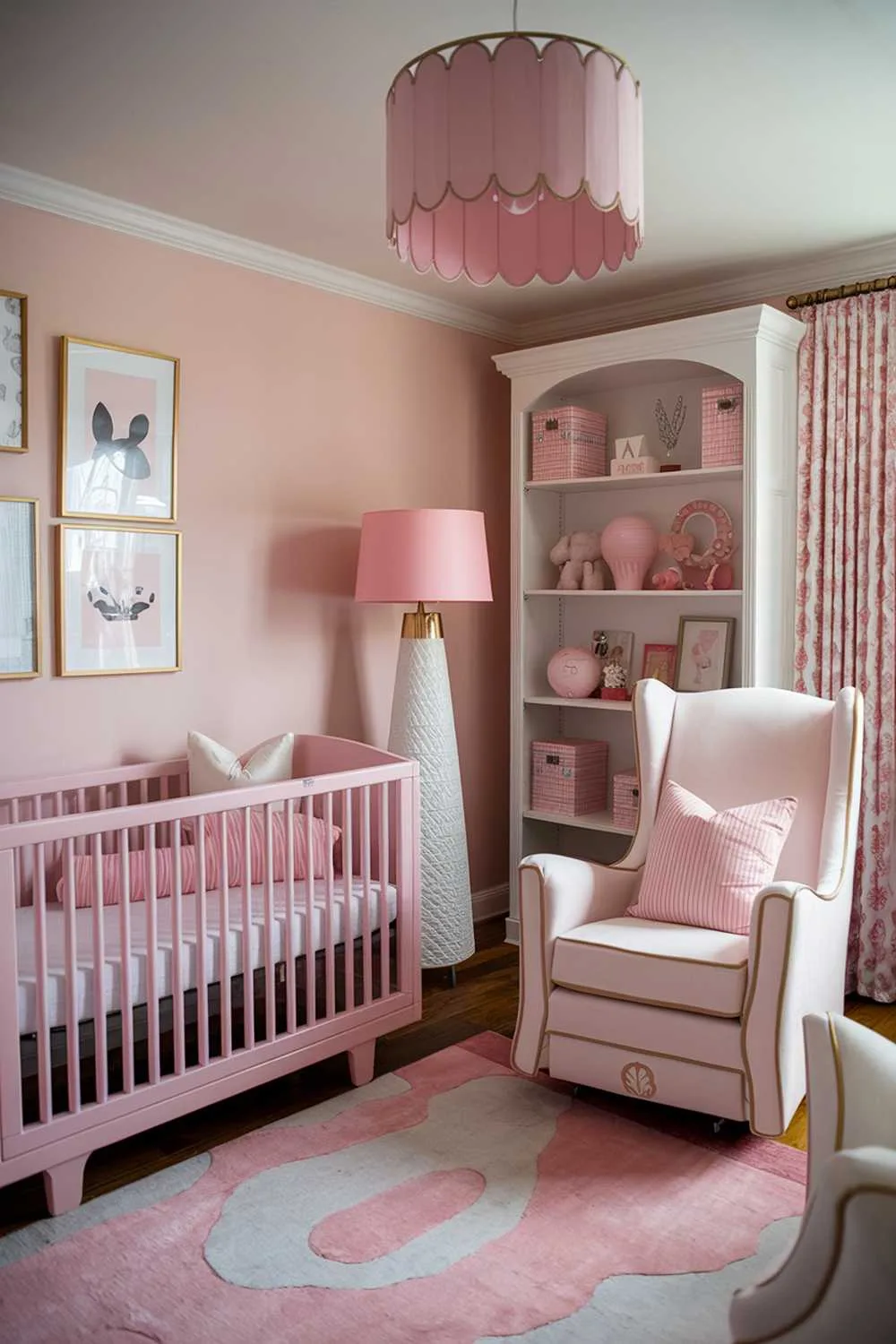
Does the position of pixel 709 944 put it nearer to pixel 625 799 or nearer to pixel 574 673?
pixel 625 799

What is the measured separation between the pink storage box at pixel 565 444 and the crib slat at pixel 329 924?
5.80ft

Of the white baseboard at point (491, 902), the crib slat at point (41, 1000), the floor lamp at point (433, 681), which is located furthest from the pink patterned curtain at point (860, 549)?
the crib slat at point (41, 1000)

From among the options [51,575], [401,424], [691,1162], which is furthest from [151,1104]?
Result: [401,424]

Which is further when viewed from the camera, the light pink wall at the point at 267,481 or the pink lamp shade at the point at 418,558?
the pink lamp shade at the point at 418,558

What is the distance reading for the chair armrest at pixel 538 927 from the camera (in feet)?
9.24

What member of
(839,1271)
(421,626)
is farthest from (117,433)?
(839,1271)

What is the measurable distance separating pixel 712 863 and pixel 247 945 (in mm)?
1212

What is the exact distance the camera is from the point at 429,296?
4.13m

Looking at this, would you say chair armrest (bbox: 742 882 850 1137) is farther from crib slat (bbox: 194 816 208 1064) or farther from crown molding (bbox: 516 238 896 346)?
crown molding (bbox: 516 238 896 346)

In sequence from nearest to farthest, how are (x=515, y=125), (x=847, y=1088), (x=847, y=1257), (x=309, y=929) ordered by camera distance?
(x=847, y=1257) < (x=847, y=1088) < (x=515, y=125) < (x=309, y=929)

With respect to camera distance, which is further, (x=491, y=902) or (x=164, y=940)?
(x=491, y=902)

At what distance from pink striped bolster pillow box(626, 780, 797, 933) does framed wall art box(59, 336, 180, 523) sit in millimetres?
1803

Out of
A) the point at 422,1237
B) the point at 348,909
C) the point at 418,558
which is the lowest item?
the point at 422,1237

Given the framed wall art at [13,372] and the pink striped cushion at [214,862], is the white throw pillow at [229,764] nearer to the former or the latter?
the pink striped cushion at [214,862]
